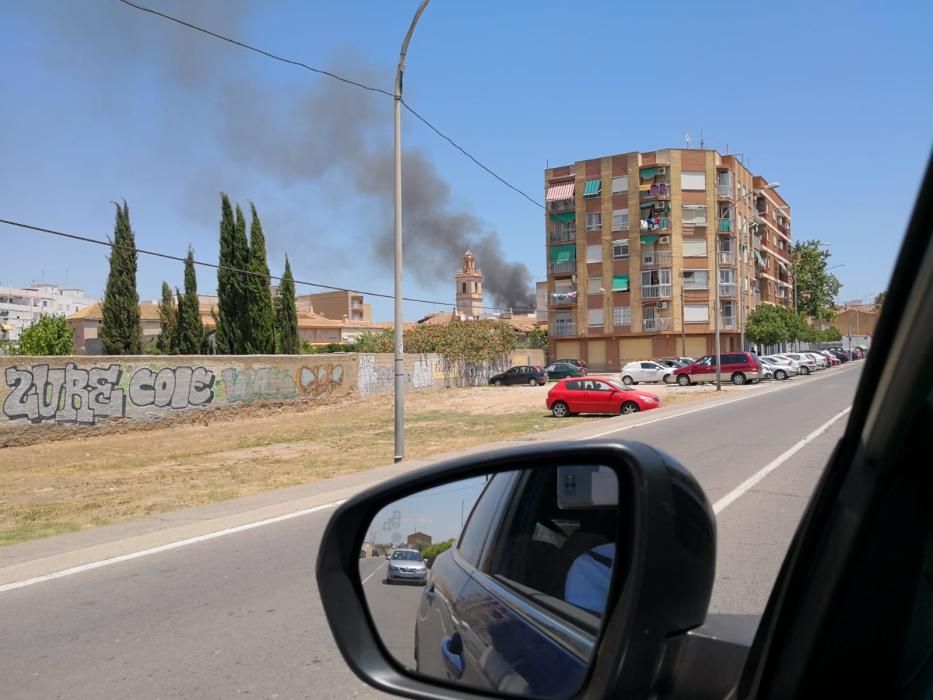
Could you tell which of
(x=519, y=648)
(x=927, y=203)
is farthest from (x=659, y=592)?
(x=927, y=203)

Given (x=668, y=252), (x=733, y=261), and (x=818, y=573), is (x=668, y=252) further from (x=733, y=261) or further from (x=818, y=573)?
(x=818, y=573)

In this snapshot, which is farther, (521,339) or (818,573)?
(521,339)

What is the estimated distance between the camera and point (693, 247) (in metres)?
68.8

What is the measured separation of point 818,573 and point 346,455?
17.2 metres

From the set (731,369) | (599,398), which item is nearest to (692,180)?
(731,369)

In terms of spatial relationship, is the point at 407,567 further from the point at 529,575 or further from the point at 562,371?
the point at 562,371

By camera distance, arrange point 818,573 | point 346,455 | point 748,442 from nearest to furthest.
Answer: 1. point 818,573
2. point 748,442
3. point 346,455

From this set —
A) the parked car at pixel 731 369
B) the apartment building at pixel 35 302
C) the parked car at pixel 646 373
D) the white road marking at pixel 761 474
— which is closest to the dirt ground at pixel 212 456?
the white road marking at pixel 761 474

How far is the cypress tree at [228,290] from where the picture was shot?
48938 mm

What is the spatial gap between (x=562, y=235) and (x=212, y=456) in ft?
194

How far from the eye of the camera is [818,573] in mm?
1345

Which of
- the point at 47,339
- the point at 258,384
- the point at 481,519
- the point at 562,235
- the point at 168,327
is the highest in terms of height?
the point at 562,235

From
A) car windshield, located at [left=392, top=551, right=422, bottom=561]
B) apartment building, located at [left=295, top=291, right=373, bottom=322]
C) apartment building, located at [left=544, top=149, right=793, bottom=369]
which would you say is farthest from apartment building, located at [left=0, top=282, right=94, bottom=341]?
car windshield, located at [left=392, top=551, right=422, bottom=561]

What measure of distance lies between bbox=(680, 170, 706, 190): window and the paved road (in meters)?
62.6
